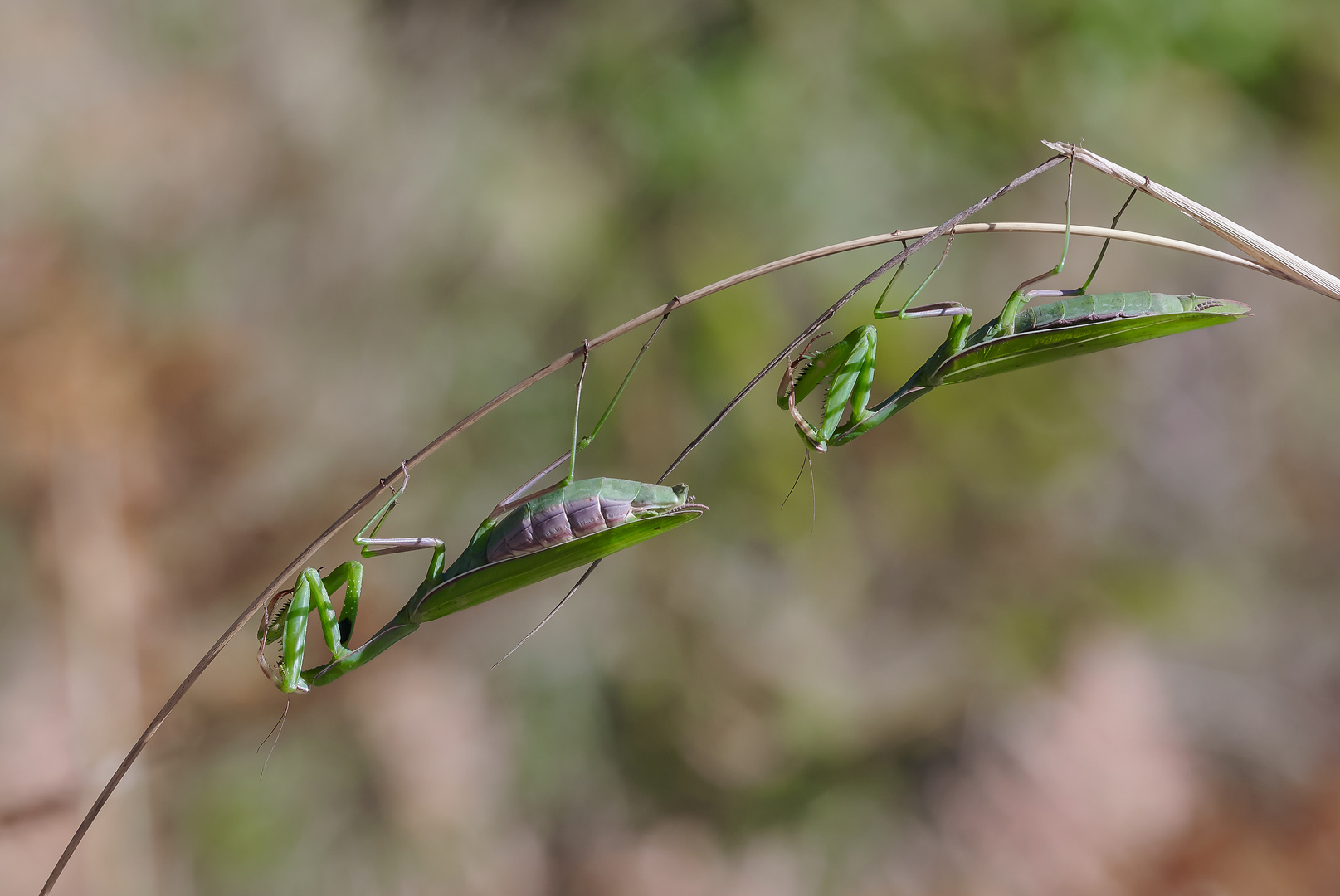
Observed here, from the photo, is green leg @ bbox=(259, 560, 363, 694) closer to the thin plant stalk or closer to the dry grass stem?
the thin plant stalk

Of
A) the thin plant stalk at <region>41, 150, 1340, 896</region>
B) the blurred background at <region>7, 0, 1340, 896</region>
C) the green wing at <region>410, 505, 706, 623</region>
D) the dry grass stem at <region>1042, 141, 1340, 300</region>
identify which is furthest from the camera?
the blurred background at <region>7, 0, 1340, 896</region>

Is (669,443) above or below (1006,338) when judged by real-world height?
above

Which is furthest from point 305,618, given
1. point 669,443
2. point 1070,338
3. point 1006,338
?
point 669,443

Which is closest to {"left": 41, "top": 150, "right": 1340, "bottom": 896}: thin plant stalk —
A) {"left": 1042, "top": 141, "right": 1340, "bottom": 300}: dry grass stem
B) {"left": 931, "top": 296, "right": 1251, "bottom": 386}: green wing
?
{"left": 1042, "top": 141, "right": 1340, "bottom": 300}: dry grass stem

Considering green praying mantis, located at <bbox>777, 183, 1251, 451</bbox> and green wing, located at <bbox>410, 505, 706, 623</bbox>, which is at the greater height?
green praying mantis, located at <bbox>777, 183, 1251, 451</bbox>

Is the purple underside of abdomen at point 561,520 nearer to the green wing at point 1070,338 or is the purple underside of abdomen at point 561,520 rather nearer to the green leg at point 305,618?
the green leg at point 305,618

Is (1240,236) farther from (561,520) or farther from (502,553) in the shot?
(502,553)

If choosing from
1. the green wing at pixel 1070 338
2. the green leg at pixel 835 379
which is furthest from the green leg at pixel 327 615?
the green wing at pixel 1070 338
